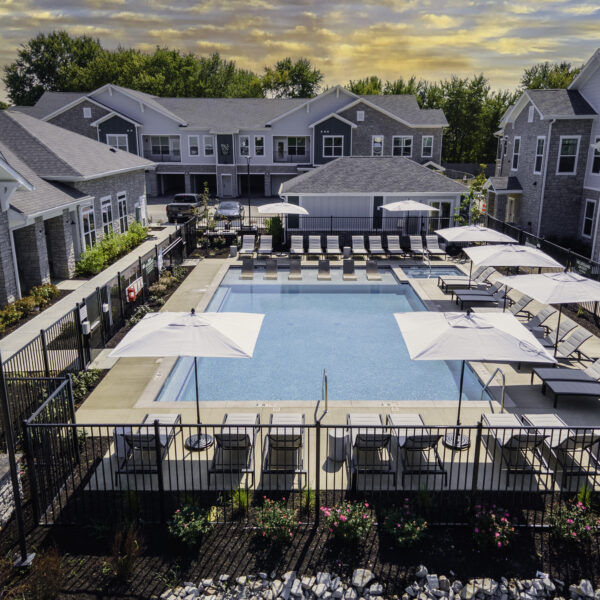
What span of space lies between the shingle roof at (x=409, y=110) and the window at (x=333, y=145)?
474cm

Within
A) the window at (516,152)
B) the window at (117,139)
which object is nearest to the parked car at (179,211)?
the window at (117,139)

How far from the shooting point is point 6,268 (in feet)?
57.2

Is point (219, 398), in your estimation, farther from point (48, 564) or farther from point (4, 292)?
point (4, 292)

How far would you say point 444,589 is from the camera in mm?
6570

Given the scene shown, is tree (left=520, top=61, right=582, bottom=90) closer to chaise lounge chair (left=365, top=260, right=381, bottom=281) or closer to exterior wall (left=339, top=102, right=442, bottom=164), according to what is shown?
exterior wall (left=339, top=102, right=442, bottom=164)

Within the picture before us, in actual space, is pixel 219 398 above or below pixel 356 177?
below

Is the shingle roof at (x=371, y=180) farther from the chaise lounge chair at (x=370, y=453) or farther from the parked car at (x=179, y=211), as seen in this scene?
the chaise lounge chair at (x=370, y=453)

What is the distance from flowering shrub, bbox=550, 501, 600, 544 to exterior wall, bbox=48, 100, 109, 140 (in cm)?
4727

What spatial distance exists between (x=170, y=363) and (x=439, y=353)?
716 cm

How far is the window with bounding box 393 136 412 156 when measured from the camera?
45.2 meters

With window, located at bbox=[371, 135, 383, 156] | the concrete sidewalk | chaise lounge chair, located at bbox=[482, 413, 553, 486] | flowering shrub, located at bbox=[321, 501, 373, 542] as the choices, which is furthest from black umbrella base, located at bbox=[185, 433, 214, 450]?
window, located at bbox=[371, 135, 383, 156]

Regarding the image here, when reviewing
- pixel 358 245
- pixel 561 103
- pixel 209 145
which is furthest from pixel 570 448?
pixel 209 145

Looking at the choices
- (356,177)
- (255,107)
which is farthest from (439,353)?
(255,107)

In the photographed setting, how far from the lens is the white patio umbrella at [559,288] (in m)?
12.0
